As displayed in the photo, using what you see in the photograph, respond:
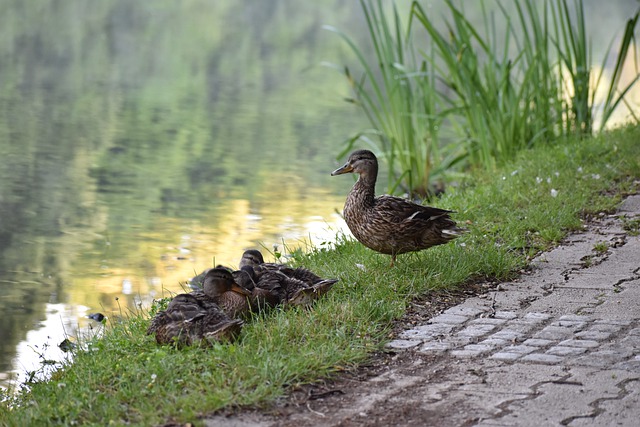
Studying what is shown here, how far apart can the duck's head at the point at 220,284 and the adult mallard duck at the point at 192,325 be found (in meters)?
0.19

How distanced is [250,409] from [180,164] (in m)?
9.23

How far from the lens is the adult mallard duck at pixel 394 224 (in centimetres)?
642

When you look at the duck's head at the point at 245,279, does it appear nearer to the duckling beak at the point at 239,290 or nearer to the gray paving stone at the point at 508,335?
the duckling beak at the point at 239,290

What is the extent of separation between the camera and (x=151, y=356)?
16.8ft

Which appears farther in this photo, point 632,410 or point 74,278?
point 74,278

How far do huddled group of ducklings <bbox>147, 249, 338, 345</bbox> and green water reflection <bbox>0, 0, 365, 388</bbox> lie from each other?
1.68 metres

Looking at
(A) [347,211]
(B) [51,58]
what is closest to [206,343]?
(A) [347,211]

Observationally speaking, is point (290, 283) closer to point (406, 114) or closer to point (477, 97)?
point (406, 114)

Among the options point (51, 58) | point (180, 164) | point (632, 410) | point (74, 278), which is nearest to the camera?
point (632, 410)

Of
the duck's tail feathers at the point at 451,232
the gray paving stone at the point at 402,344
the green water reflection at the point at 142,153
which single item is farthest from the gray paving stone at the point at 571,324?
the green water reflection at the point at 142,153

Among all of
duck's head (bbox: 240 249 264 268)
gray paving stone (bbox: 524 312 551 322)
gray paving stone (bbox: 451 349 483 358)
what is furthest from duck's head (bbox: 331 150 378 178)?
gray paving stone (bbox: 451 349 483 358)

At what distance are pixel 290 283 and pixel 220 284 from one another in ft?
1.66

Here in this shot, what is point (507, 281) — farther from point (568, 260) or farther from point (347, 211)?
point (347, 211)

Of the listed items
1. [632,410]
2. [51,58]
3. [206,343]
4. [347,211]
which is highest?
[51,58]
